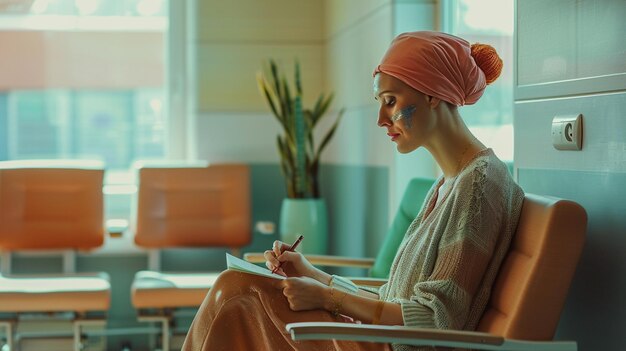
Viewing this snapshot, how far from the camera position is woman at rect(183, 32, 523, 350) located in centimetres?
216

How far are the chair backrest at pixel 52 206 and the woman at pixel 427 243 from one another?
229 centimetres

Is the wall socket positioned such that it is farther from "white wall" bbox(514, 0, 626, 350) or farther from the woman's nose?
the woman's nose

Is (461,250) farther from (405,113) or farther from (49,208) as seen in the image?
(49,208)

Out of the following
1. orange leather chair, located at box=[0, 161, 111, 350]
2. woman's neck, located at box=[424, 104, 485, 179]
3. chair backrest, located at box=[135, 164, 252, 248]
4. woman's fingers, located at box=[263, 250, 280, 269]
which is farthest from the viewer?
chair backrest, located at box=[135, 164, 252, 248]

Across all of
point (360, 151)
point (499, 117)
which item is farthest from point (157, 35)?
point (499, 117)

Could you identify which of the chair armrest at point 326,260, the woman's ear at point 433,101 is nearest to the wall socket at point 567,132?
the woman's ear at point 433,101

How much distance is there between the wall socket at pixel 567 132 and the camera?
90.6 inches

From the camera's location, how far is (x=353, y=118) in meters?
4.64

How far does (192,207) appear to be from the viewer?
15.1 ft

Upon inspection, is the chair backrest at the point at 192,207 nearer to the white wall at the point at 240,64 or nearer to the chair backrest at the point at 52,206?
the chair backrest at the point at 52,206

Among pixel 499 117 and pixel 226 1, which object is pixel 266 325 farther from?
pixel 226 1

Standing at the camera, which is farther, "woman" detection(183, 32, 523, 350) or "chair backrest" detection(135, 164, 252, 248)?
"chair backrest" detection(135, 164, 252, 248)

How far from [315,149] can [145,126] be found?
1003 mm

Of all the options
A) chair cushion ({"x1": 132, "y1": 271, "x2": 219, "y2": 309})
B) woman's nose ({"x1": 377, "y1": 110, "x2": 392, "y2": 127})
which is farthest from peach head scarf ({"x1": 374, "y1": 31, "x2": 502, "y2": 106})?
chair cushion ({"x1": 132, "y1": 271, "x2": 219, "y2": 309})
